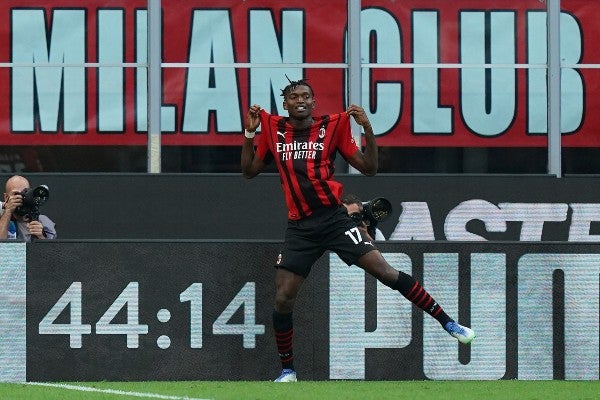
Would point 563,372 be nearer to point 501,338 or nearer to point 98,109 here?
point 501,338

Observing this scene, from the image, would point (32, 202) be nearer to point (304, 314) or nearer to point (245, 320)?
point (245, 320)

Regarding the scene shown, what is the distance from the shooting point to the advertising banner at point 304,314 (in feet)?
33.0

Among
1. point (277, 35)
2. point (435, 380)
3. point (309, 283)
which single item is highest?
point (277, 35)

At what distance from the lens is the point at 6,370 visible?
997 cm

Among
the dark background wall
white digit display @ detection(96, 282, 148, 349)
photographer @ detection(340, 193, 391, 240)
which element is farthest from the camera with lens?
the dark background wall

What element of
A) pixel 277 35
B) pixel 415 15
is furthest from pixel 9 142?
pixel 415 15

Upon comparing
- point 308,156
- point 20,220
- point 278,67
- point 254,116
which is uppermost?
point 278,67

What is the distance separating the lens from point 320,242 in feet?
31.9

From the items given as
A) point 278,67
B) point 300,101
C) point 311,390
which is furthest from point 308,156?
point 278,67

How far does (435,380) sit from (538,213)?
5.20m

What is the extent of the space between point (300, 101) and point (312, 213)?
73cm

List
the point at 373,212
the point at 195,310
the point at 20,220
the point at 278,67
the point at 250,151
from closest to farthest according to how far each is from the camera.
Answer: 1. the point at 250,151
2. the point at 195,310
3. the point at 373,212
4. the point at 20,220
5. the point at 278,67

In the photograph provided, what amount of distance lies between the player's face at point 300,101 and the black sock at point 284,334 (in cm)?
129

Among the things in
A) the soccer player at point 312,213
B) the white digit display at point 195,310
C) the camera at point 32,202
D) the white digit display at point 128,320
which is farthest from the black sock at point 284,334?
the camera at point 32,202
